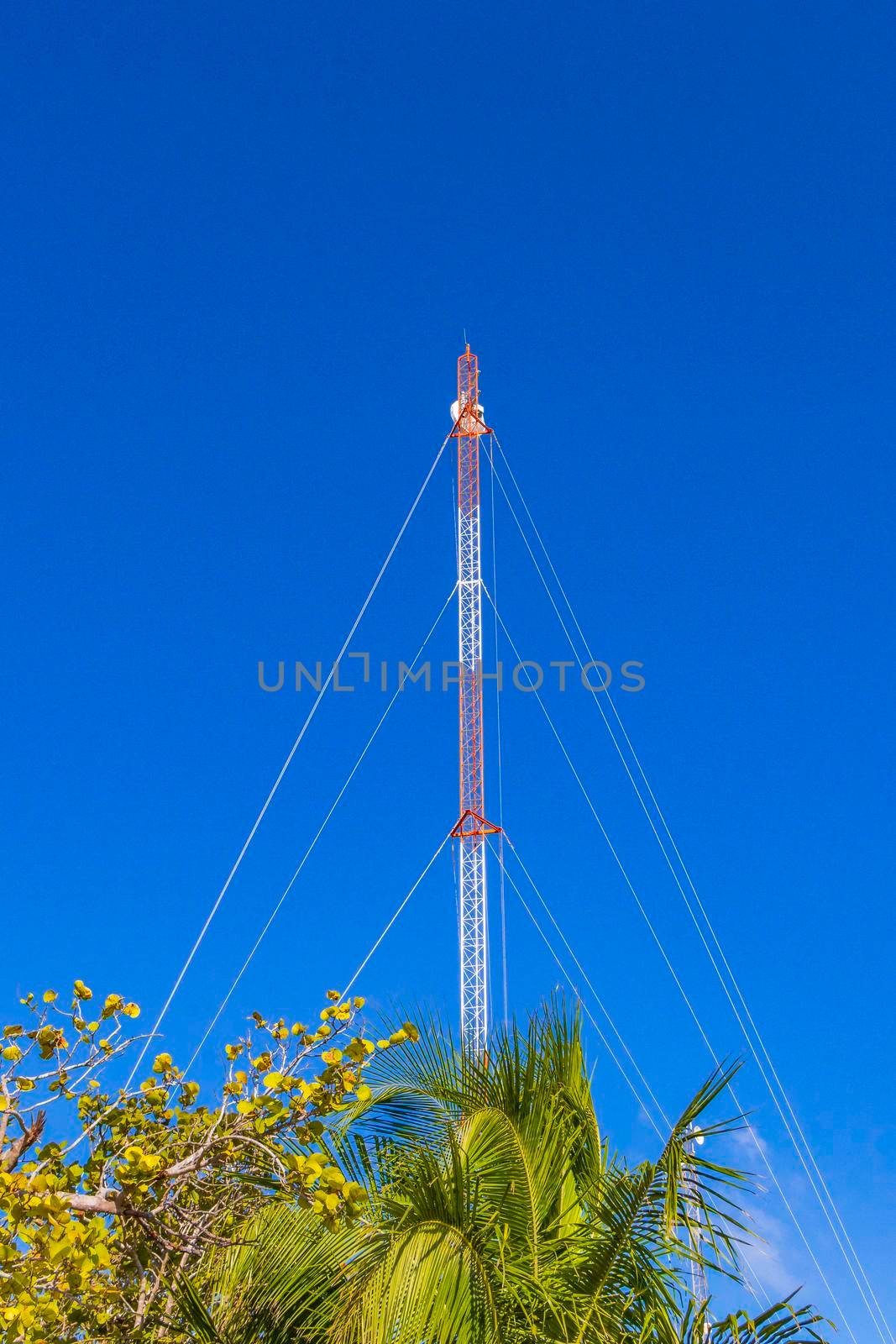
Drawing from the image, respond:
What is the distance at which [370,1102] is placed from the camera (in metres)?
6.80

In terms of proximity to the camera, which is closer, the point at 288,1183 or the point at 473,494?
the point at 288,1183

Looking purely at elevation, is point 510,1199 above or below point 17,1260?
above

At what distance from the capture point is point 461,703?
24078mm

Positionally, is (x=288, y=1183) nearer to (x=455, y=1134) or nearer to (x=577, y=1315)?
(x=455, y=1134)

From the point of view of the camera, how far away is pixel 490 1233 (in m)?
6.02

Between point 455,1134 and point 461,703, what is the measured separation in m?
17.8

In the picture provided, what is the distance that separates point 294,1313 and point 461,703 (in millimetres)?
18171

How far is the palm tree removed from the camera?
5523mm

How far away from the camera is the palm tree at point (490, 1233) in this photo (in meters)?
5.52

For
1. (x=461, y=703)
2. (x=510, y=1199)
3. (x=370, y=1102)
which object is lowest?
(x=510, y=1199)

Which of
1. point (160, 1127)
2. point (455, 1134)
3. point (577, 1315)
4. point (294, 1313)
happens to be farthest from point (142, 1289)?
point (577, 1315)

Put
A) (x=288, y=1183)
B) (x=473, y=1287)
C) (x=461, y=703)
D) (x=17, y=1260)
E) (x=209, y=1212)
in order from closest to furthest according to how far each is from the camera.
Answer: (x=17, y=1260)
(x=473, y=1287)
(x=288, y=1183)
(x=209, y=1212)
(x=461, y=703)

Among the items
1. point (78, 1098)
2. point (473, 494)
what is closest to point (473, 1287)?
point (78, 1098)

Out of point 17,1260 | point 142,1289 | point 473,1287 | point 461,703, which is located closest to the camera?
point 17,1260
